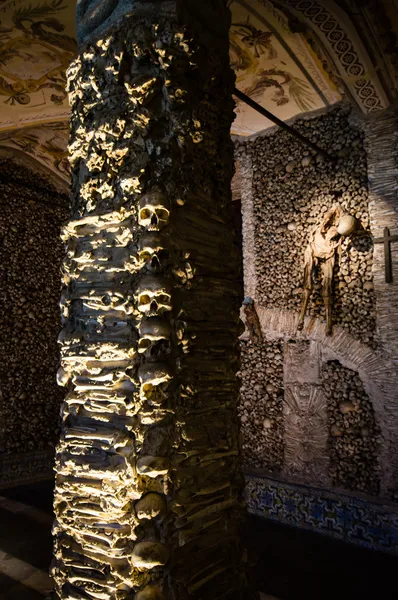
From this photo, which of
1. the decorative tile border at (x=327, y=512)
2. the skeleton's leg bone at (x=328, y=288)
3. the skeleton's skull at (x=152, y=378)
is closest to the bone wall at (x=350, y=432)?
the decorative tile border at (x=327, y=512)

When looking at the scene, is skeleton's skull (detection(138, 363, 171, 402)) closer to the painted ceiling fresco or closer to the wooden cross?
the wooden cross

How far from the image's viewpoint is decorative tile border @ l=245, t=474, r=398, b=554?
324 cm

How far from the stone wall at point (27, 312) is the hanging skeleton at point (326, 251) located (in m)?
3.72

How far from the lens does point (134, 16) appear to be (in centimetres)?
150

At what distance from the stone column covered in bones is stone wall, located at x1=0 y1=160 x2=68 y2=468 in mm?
4477

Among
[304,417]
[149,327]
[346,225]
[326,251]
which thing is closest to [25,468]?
[304,417]

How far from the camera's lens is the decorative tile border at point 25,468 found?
5.21 m

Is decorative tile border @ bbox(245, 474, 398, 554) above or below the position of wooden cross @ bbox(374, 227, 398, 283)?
below

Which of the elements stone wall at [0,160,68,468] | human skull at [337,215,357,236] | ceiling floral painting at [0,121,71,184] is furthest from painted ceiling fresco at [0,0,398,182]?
stone wall at [0,160,68,468]

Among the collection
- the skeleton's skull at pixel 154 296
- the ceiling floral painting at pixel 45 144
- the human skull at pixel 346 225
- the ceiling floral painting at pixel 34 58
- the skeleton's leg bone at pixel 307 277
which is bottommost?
the skeleton's skull at pixel 154 296

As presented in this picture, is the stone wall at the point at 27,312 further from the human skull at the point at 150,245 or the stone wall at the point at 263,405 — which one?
the human skull at the point at 150,245

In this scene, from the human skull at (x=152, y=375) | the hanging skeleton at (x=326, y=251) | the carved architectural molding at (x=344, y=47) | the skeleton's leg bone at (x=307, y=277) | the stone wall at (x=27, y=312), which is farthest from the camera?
the stone wall at (x=27, y=312)

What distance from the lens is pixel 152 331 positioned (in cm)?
135

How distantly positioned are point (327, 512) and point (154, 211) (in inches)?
126
